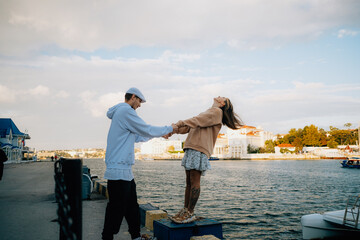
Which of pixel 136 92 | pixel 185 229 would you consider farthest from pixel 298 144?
pixel 136 92

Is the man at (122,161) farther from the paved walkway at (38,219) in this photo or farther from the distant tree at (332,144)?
the distant tree at (332,144)

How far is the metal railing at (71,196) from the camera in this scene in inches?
82.0

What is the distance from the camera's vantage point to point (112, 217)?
158 inches

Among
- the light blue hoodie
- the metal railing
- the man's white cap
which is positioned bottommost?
the metal railing

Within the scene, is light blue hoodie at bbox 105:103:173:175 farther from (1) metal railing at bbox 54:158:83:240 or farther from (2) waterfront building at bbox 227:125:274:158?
(2) waterfront building at bbox 227:125:274:158

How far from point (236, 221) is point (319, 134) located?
166 meters

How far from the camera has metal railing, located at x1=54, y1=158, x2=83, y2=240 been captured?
208 cm

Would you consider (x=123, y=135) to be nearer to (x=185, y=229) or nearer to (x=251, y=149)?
(x=185, y=229)

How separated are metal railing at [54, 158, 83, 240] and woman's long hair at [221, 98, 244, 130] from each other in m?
3.13

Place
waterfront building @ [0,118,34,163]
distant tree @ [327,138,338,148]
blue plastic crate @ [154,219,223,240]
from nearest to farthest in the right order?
blue plastic crate @ [154,219,223,240], waterfront building @ [0,118,34,163], distant tree @ [327,138,338,148]

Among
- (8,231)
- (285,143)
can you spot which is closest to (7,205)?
(8,231)

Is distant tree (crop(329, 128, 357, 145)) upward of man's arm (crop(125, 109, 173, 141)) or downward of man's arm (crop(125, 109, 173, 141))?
upward

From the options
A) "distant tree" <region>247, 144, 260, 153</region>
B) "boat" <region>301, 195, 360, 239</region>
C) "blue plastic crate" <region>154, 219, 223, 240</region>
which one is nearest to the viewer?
"blue plastic crate" <region>154, 219, 223, 240</region>

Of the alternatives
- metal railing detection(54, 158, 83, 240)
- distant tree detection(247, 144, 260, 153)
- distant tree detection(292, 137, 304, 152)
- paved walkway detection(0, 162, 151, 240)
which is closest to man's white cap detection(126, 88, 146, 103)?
metal railing detection(54, 158, 83, 240)
